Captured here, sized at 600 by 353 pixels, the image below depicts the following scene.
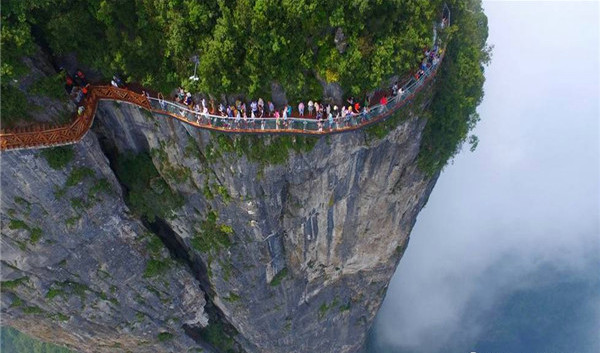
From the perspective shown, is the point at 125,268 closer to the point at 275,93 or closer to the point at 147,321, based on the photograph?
the point at 147,321

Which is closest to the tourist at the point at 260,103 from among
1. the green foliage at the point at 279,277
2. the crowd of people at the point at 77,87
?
the crowd of people at the point at 77,87

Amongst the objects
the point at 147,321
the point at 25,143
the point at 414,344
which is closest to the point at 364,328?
the point at 414,344

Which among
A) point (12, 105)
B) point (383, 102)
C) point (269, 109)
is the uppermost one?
point (383, 102)

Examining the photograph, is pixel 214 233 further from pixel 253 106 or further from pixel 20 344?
pixel 20 344

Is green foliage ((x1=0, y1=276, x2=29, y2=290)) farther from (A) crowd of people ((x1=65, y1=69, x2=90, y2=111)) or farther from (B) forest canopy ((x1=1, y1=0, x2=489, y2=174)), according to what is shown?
(A) crowd of people ((x1=65, y1=69, x2=90, y2=111))

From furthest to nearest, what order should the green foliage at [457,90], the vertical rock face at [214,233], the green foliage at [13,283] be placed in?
the green foliage at [13,283]
the green foliage at [457,90]
the vertical rock face at [214,233]

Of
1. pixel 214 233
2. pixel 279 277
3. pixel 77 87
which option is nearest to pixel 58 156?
pixel 77 87

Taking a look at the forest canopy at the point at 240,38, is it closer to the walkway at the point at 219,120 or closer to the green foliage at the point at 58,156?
the walkway at the point at 219,120
